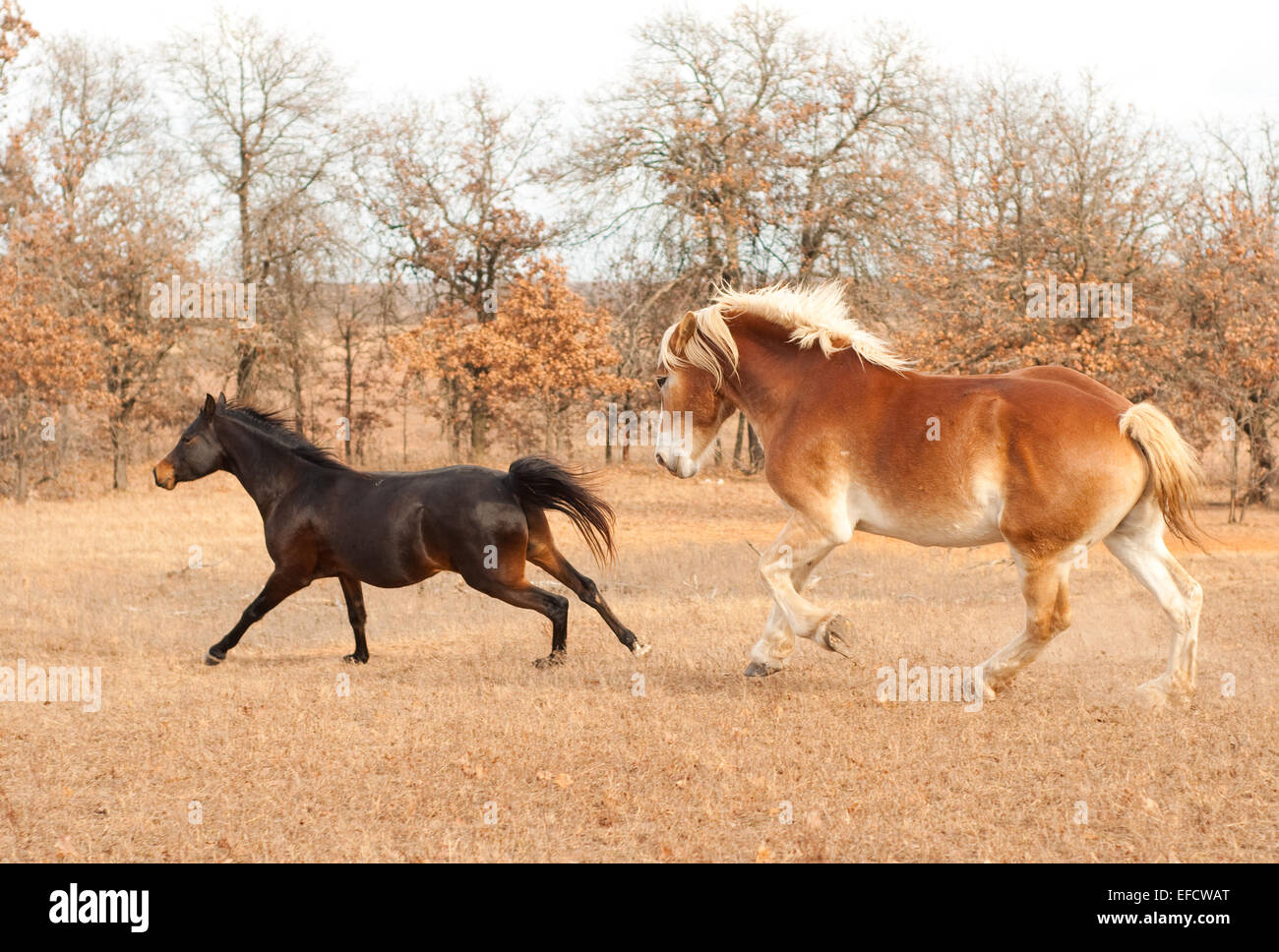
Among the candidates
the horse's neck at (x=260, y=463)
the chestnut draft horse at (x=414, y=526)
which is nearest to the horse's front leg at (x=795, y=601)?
the chestnut draft horse at (x=414, y=526)

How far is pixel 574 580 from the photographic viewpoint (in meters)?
8.50

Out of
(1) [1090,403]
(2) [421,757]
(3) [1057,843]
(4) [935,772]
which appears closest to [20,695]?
(2) [421,757]

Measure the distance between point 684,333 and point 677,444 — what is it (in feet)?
2.40

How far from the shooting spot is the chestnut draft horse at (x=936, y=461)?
6547mm

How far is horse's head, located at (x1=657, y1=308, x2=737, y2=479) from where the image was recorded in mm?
7520

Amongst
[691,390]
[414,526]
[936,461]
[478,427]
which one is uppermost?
[691,390]

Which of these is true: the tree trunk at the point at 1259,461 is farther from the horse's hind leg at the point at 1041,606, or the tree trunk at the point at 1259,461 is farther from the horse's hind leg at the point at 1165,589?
the horse's hind leg at the point at 1041,606

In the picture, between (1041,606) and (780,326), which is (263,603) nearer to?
(780,326)

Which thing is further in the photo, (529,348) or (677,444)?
(529,348)

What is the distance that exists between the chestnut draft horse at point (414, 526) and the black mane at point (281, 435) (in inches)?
0.5

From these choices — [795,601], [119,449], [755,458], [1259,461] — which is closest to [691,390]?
[795,601]

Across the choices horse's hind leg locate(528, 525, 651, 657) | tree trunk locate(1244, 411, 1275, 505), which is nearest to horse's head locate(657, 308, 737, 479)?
horse's hind leg locate(528, 525, 651, 657)

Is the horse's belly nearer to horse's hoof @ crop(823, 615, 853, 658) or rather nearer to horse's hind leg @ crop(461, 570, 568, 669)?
horse's hoof @ crop(823, 615, 853, 658)

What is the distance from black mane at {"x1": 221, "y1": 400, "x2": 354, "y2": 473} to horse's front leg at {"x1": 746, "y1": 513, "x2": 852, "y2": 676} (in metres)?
3.53
